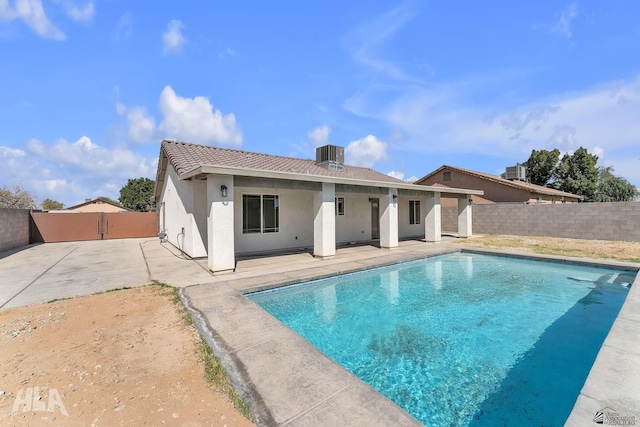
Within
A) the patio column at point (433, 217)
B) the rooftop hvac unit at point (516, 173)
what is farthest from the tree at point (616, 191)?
the patio column at point (433, 217)

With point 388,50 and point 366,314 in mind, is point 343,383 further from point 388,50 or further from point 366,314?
point 388,50

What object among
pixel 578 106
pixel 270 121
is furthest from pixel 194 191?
pixel 578 106

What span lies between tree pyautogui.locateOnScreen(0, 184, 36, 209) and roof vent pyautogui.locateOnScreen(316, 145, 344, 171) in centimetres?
3075

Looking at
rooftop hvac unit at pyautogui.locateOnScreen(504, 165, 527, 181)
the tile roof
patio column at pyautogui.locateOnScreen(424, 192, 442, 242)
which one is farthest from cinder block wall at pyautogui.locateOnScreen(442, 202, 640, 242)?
rooftop hvac unit at pyautogui.locateOnScreen(504, 165, 527, 181)

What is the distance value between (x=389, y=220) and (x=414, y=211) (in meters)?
6.91

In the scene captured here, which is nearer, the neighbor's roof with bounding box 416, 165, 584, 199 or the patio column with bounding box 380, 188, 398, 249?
the patio column with bounding box 380, 188, 398, 249

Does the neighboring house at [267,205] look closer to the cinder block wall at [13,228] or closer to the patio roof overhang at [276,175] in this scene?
the patio roof overhang at [276,175]

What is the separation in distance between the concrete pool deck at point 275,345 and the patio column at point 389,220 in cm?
354

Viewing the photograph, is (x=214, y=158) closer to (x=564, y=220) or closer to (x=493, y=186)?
(x=564, y=220)

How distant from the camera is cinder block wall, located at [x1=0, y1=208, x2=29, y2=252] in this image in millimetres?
13169

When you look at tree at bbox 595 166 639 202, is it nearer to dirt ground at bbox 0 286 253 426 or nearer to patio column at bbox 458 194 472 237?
patio column at bbox 458 194 472 237


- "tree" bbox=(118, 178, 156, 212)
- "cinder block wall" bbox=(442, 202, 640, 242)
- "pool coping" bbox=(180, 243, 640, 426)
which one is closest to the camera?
"pool coping" bbox=(180, 243, 640, 426)

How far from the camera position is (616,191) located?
116 feet

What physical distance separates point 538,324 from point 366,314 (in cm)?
329
